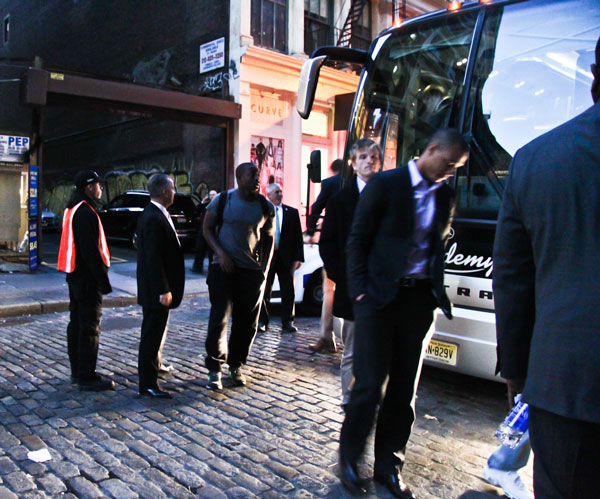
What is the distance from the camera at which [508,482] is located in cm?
309

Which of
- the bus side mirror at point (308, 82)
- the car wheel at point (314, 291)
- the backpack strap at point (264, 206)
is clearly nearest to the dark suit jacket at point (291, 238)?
the car wheel at point (314, 291)

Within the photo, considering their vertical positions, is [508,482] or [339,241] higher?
[339,241]

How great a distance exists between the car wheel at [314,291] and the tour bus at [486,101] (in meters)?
3.55

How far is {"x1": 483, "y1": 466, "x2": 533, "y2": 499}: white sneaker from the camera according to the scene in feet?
9.93

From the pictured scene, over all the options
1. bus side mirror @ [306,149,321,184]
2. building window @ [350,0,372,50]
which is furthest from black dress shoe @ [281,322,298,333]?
building window @ [350,0,372,50]

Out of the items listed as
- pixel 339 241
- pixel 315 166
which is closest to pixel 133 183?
pixel 315 166

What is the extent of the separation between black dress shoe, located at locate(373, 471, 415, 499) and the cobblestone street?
0.19 ft

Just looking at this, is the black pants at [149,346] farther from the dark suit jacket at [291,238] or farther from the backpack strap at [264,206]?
the dark suit jacket at [291,238]

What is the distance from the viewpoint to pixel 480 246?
415 centimetres

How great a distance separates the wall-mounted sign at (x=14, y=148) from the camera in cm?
1112

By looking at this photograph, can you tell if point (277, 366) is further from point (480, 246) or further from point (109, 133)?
point (109, 133)

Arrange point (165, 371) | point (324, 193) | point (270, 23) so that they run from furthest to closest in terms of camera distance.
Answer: point (270, 23)
point (324, 193)
point (165, 371)

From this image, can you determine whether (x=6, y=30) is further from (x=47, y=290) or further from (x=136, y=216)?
(x=47, y=290)

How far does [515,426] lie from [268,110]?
14.4m
